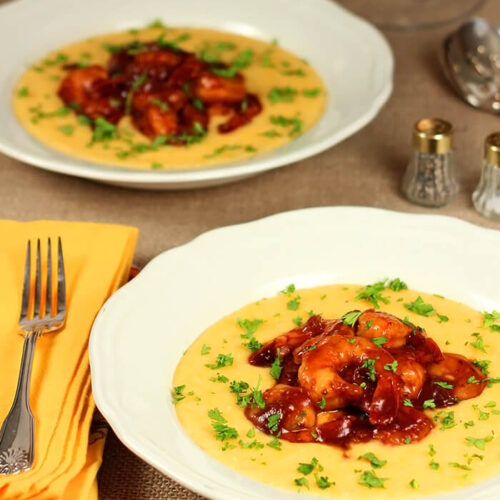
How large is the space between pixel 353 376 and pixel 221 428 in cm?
31

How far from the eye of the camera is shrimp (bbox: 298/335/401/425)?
7.43 feet

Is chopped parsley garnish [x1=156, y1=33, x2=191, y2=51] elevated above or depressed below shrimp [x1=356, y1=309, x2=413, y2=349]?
below

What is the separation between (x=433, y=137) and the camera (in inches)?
135

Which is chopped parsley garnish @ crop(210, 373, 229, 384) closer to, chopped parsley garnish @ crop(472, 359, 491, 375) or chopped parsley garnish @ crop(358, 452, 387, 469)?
chopped parsley garnish @ crop(358, 452, 387, 469)

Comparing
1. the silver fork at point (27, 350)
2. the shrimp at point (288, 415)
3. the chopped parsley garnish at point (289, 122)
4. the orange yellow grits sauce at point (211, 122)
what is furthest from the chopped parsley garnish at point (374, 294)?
Answer: the chopped parsley garnish at point (289, 122)

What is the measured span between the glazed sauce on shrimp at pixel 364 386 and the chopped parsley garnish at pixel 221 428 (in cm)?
6

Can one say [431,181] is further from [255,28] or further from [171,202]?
[255,28]

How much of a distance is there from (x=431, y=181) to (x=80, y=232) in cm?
121

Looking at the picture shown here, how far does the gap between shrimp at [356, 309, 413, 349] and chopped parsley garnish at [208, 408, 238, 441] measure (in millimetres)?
381

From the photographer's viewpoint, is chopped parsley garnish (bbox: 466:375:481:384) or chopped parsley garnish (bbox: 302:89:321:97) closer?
chopped parsley garnish (bbox: 466:375:481:384)

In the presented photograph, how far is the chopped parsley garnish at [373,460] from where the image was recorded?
219cm

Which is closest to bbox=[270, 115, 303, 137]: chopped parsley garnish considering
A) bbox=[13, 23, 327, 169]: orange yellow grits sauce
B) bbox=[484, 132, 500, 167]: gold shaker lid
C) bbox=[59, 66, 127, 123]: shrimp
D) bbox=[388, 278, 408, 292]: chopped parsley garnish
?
bbox=[13, 23, 327, 169]: orange yellow grits sauce

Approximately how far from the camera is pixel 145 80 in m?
3.83

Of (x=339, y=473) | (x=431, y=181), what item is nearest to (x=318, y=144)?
(x=431, y=181)
